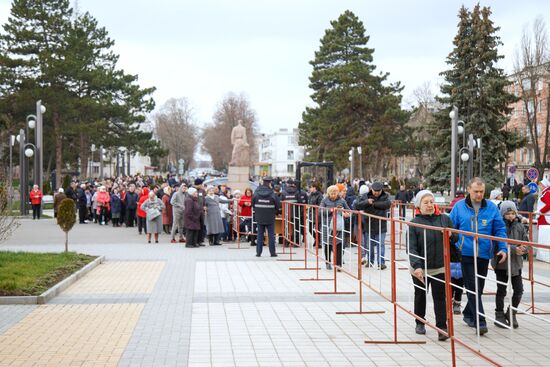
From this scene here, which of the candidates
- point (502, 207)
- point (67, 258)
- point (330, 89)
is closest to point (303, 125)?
point (330, 89)

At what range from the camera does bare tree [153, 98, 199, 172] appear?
11219 cm

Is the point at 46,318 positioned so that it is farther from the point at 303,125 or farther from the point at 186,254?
the point at 303,125

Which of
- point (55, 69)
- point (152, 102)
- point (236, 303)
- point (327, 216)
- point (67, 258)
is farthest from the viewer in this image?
point (152, 102)

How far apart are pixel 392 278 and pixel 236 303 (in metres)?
3.36

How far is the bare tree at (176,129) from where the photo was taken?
368 feet

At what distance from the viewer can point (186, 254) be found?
743 inches

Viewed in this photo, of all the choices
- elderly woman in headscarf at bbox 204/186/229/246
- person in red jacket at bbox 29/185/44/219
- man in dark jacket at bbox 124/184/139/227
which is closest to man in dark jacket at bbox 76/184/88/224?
person in red jacket at bbox 29/185/44/219

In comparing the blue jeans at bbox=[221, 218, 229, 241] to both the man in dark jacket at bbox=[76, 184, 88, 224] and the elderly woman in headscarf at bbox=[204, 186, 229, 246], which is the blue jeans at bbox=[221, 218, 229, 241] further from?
the man in dark jacket at bbox=[76, 184, 88, 224]

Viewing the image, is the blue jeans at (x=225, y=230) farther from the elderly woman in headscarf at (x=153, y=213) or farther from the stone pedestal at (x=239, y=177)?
the stone pedestal at (x=239, y=177)

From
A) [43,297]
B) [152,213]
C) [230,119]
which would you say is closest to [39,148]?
[152,213]

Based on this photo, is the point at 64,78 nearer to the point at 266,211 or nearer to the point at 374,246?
the point at 266,211

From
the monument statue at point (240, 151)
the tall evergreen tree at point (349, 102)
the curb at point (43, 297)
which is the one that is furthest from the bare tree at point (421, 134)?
the curb at point (43, 297)

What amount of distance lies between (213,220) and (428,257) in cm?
1472

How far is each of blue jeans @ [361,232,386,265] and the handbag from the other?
40.1 ft
